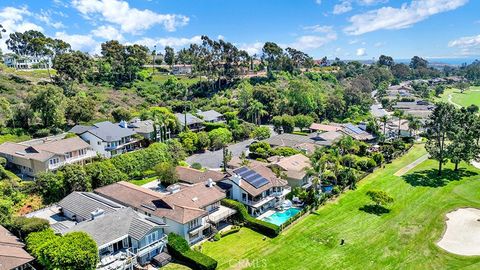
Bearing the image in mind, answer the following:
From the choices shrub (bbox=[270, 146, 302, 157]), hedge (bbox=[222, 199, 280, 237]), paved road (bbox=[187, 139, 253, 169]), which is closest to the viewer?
hedge (bbox=[222, 199, 280, 237])

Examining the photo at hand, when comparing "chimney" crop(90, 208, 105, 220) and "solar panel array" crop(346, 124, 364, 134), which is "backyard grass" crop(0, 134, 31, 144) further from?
"solar panel array" crop(346, 124, 364, 134)

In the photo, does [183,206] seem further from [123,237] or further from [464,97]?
[464,97]

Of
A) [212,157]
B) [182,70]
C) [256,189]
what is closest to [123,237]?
[256,189]

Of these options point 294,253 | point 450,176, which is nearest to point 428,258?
point 294,253

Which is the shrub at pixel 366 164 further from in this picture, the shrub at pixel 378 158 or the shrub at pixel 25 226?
the shrub at pixel 25 226

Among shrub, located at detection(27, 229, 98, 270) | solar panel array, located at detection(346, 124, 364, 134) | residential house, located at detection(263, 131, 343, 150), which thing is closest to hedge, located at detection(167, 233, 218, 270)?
shrub, located at detection(27, 229, 98, 270)

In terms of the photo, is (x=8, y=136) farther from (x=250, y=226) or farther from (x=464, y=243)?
(x=464, y=243)
